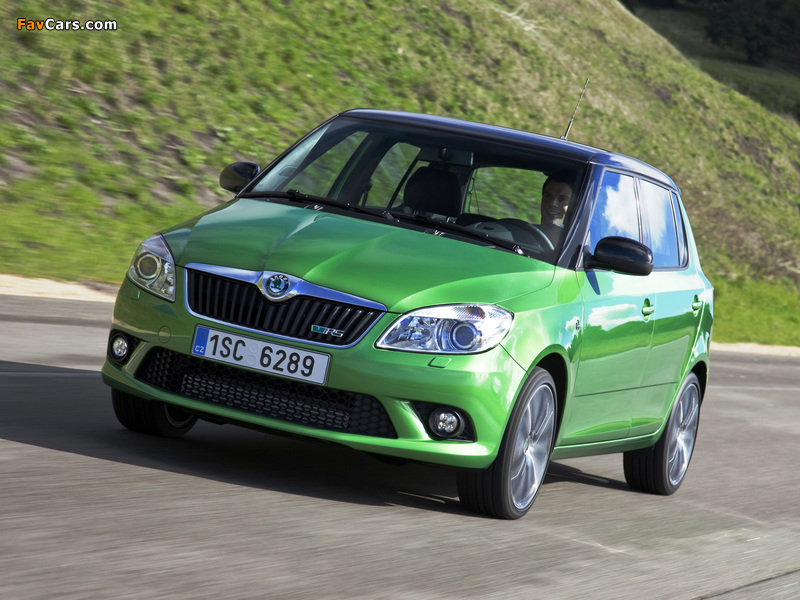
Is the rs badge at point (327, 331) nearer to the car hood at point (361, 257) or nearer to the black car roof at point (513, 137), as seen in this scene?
the car hood at point (361, 257)

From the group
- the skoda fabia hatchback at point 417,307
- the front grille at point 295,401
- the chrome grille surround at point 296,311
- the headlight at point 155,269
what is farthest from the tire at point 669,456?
the headlight at point 155,269

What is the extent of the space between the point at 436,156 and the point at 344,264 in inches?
56.7

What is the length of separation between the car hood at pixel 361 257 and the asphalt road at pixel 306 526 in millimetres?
918

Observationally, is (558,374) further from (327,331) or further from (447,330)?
(327,331)

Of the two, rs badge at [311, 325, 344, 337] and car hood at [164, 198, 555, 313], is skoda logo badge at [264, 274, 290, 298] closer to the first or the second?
car hood at [164, 198, 555, 313]

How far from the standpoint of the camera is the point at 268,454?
243 inches

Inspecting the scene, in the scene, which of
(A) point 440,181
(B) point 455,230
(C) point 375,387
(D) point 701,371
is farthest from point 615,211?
(C) point 375,387

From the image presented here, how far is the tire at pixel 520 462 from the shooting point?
5.32 meters

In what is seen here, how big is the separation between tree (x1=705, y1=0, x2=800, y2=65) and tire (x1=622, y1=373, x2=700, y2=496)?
78.4 meters

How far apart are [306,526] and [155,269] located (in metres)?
1.33

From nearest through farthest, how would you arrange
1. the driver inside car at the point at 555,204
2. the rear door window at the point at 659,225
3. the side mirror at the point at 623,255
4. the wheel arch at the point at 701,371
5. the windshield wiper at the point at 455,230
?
the windshield wiper at the point at 455,230, the side mirror at the point at 623,255, the driver inside car at the point at 555,204, the rear door window at the point at 659,225, the wheel arch at the point at 701,371

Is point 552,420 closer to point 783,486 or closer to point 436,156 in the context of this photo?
point 436,156

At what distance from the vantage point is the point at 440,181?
6273 mm

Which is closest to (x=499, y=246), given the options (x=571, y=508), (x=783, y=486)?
(x=571, y=508)
